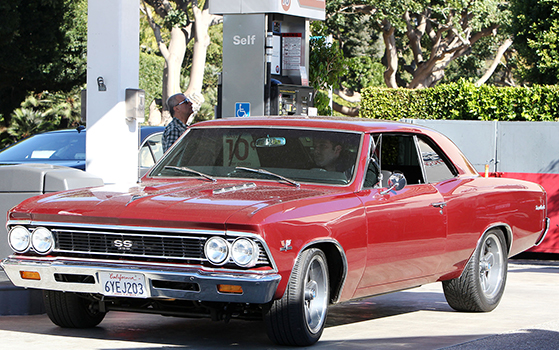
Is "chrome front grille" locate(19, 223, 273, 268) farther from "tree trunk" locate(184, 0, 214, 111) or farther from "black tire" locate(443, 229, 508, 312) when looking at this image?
"tree trunk" locate(184, 0, 214, 111)

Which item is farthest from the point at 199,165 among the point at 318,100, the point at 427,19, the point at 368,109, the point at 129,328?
the point at 427,19

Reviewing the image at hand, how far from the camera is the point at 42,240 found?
18.5ft

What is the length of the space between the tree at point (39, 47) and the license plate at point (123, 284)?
27183 mm

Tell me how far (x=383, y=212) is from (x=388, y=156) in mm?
1131

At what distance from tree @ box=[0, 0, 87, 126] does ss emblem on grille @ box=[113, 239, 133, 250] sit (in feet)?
88.8

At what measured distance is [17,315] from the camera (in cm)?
718

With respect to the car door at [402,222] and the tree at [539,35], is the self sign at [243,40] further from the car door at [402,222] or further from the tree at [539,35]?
the tree at [539,35]

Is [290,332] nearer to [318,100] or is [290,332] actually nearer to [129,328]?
[129,328]

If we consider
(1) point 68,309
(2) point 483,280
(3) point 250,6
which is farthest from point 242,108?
(1) point 68,309

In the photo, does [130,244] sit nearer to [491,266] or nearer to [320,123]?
[320,123]

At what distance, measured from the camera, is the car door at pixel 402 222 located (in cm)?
621

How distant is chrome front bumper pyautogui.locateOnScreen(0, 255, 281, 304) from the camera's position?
5.10 m

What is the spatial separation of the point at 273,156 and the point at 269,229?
1.46 metres

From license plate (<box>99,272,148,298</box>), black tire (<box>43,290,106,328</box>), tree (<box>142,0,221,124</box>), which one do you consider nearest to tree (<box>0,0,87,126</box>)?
tree (<box>142,0,221,124</box>)
